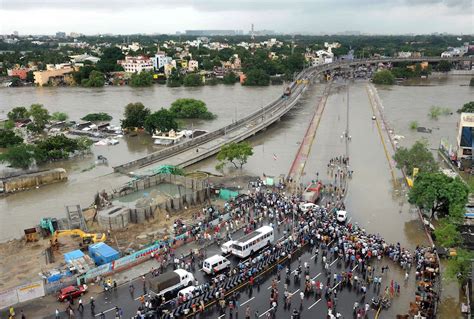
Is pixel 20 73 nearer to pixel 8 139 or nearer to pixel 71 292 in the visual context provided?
pixel 8 139

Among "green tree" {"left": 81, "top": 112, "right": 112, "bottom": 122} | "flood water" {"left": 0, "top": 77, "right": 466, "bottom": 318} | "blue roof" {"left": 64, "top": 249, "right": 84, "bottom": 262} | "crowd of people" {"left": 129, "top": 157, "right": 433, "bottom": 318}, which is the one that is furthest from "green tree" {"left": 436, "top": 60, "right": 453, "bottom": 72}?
"blue roof" {"left": 64, "top": 249, "right": 84, "bottom": 262}

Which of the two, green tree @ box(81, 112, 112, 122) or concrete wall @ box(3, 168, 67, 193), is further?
green tree @ box(81, 112, 112, 122)

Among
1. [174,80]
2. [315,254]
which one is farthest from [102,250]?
[174,80]

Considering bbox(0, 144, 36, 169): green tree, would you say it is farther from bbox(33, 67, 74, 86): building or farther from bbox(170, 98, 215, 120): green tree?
bbox(33, 67, 74, 86): building

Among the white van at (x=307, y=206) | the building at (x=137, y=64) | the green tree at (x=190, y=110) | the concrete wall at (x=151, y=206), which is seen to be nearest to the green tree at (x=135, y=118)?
the green tree at (x=190, y=110)

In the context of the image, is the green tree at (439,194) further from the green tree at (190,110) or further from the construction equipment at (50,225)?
the green tree at (190,110)

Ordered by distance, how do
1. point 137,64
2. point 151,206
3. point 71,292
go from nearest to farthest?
point 71,292, point 151,206, point 137,64
